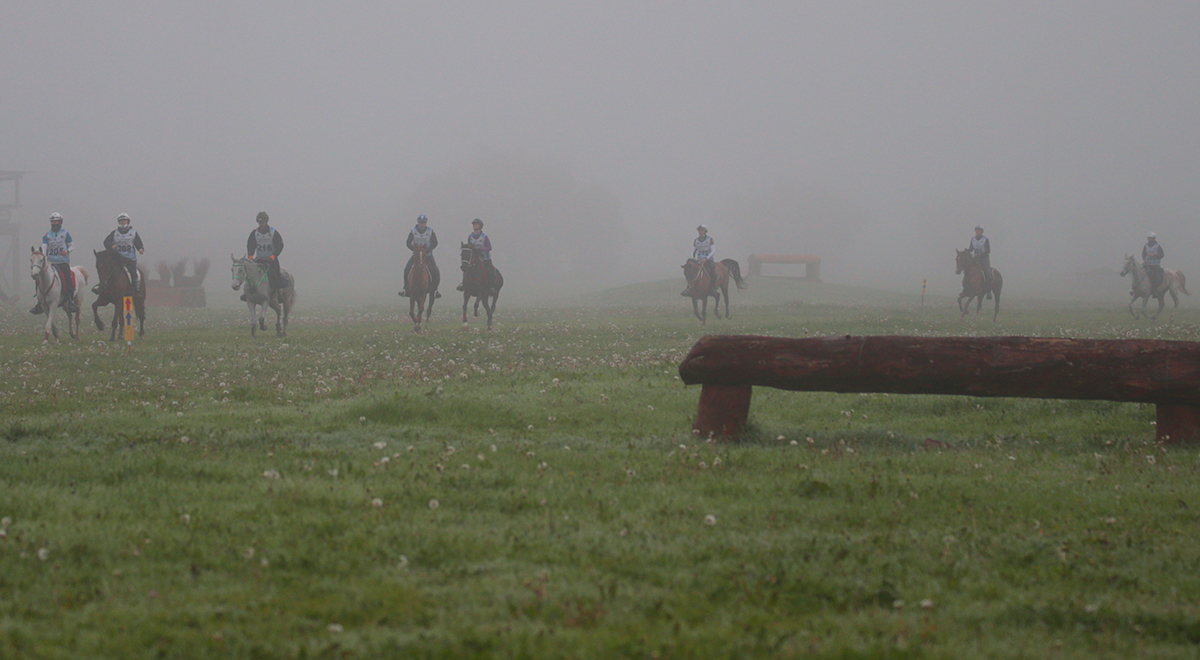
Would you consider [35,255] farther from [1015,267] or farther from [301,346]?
[1015,267]

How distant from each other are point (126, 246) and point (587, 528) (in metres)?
21.9

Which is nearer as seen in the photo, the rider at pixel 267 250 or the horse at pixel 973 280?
the rider at pixel 267 250

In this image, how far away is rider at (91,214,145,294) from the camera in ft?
79.6

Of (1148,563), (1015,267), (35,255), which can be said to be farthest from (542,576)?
(1015,267)

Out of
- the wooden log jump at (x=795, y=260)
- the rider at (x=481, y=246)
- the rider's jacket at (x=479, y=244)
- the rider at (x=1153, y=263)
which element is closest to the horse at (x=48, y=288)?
the rider at (x=481, y=246)

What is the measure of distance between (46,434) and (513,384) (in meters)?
6.02

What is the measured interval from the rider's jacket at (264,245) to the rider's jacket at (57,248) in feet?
14.3

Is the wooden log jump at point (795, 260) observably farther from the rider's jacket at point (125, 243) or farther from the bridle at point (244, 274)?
the rider's jacket at point (125, 243)

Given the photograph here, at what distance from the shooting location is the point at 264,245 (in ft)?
85.5

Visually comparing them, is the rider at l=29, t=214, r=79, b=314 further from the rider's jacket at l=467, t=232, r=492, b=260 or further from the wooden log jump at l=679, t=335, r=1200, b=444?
the wooden log jump at l=679, t=335, r=1200, b=444

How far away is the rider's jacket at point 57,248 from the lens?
23594 mm

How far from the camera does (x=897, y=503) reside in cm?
737

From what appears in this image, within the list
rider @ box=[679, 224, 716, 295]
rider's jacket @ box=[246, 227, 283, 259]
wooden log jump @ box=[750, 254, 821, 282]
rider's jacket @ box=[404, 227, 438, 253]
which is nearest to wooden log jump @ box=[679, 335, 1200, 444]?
rider's jacket @ box=[404, 227, 438, 253]

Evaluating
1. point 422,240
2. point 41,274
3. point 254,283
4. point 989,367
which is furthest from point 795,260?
point 989,367
